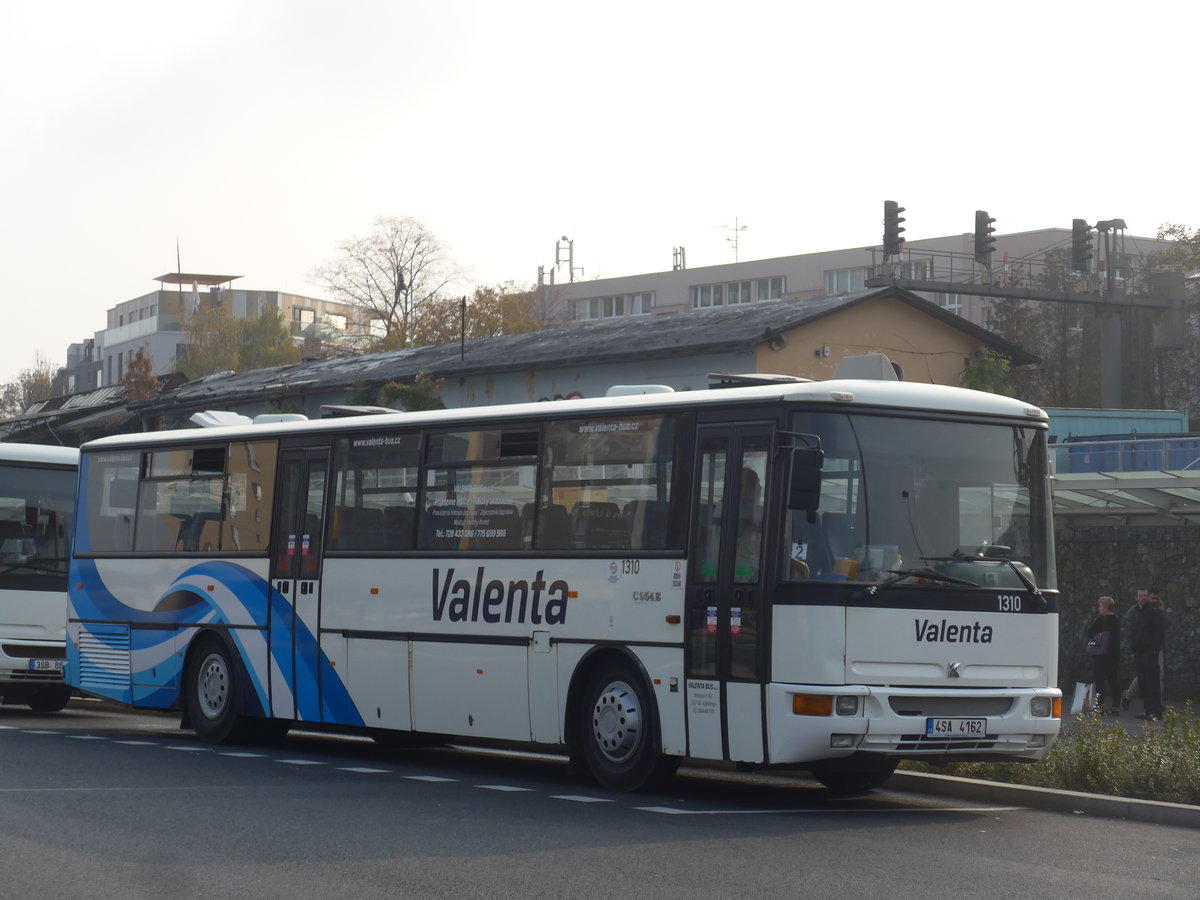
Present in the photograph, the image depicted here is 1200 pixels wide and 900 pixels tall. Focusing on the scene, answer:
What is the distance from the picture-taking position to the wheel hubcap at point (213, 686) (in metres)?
17.6

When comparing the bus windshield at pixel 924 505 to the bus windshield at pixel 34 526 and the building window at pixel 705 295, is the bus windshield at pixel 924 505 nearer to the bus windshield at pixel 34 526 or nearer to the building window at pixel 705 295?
the bus windshield at pixel 34 526

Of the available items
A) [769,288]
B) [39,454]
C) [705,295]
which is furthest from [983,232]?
[705,295]

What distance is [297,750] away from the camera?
17562 mm

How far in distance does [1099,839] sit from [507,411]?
601 cm

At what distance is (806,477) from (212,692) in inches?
327

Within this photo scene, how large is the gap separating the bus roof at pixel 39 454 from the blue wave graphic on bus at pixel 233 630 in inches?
119

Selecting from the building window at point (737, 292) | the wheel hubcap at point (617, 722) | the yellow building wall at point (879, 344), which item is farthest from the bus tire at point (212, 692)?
the building window at point (737, 292)

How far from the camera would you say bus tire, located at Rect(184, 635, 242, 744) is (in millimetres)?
17516

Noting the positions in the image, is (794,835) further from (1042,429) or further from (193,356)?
(193,356)

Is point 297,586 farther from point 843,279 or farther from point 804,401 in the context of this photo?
point 843,279

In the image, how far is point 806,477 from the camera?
466 inches

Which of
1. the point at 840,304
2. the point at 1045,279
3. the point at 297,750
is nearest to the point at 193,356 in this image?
the point at 1045,279

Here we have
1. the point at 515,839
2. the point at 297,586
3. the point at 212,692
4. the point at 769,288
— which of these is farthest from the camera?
the point at 769,288

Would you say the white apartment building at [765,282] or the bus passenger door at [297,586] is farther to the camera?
the white apartment building at [765,282]
